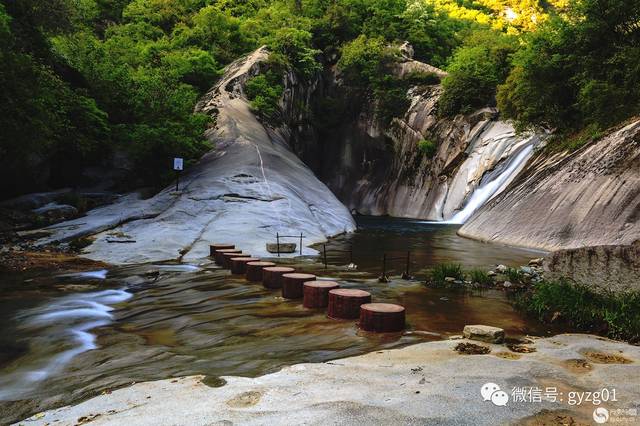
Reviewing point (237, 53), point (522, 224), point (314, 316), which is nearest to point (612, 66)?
point (522, 224)

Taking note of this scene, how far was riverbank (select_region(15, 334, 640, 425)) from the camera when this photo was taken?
3684 mm

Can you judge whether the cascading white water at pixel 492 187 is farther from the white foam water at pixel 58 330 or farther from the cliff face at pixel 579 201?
the white foam water at pixel 58 330

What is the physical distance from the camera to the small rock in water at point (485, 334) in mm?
5785

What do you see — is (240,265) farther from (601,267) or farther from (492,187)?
(492,187)

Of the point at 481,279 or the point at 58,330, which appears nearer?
the point at 58,330

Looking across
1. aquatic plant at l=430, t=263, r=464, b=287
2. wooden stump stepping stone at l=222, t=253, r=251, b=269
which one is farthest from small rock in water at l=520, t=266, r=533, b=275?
wooden stump stepping stone at l=222, t=253, r=251, b=269

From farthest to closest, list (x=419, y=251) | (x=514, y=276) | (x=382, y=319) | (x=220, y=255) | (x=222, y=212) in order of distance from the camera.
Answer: (x=222, y=212) < (x=419, y=251) < (x=220, y=255) < (x=514, y=276) < (x=382, y=319)

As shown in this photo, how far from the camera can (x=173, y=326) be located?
25.1 feet

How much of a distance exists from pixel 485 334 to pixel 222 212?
44.4 feet

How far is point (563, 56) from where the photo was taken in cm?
2041

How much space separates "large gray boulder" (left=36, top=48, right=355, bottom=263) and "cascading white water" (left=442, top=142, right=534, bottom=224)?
25.8ft

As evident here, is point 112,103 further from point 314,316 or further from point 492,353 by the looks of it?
point 492,353

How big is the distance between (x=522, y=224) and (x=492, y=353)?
12.3m

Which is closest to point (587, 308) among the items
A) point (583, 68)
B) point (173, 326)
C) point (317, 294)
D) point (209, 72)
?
point (317, 294)
